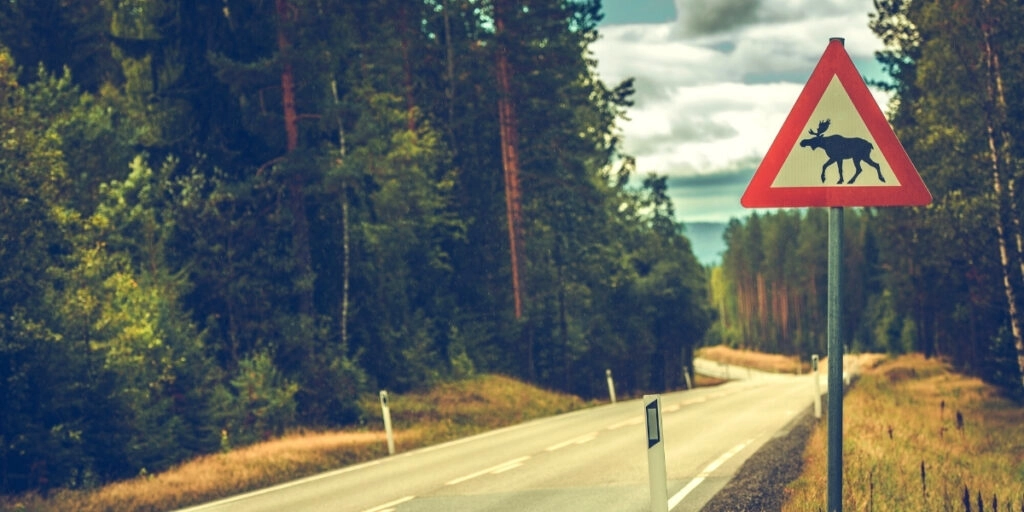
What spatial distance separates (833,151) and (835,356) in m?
0.95

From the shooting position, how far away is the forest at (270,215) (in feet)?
53.4

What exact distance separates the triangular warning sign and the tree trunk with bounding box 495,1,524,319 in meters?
32.9

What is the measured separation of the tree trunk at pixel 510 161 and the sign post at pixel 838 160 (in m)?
32.9

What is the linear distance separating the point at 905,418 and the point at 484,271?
81.1ft

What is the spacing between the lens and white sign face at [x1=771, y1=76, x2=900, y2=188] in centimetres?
433

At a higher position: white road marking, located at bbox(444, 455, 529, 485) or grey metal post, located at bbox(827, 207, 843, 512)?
grey metal post, located at bbox(827, 207, 843, 512)

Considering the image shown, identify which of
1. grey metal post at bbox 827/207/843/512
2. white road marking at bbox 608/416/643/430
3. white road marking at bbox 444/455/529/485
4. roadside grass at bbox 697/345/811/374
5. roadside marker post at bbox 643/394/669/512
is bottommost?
roadside grass at bbox 697/345/811/374

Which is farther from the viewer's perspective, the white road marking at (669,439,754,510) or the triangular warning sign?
the white road marking at (669,439,754,510)

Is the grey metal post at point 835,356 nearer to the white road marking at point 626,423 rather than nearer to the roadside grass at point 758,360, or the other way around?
the white road marking at point 626,423

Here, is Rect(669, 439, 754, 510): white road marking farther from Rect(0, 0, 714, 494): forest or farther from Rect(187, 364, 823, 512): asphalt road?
Rect(0, 0, 714, 494): forest

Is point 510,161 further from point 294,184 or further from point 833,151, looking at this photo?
point 833,151

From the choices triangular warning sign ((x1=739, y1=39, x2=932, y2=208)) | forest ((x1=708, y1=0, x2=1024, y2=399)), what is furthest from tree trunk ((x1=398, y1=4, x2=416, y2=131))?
triangular warning sign ((x1=739, y1=39, x2=932, y2=208))

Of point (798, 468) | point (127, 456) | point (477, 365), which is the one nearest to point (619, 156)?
point (477, 365)

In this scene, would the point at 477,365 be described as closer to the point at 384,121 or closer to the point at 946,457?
the point at 384,121
